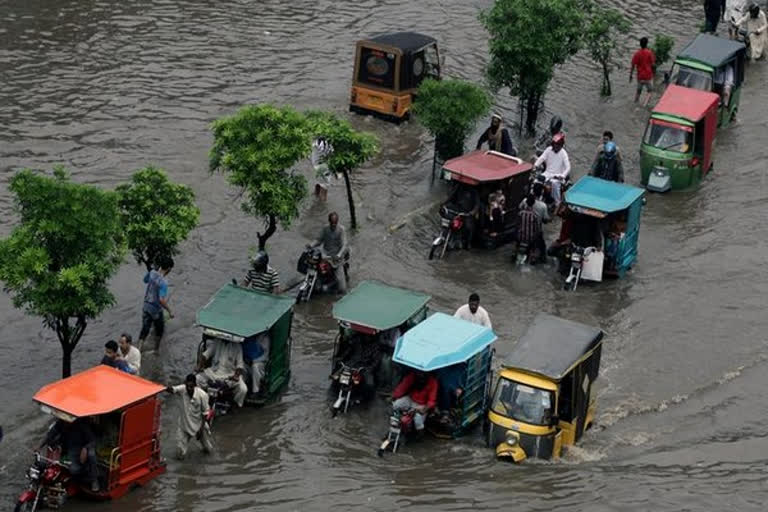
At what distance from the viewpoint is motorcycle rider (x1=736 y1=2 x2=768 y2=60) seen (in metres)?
38.1

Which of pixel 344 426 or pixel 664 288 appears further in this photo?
pixel 664 288

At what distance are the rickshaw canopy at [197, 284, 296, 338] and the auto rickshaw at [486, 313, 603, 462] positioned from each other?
3511 millimetres

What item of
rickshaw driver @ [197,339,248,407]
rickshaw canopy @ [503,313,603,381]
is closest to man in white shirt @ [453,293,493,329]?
rickshaw canopy @ [503,313,603,381]

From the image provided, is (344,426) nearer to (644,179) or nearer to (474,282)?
(474,282)

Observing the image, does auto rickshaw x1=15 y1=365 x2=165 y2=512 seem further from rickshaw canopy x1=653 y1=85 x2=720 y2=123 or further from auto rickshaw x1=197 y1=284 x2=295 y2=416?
rickshaw canopy x1=653 y1=85 x2=720 y2=123

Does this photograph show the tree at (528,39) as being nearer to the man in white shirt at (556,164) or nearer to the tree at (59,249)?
the man in white shirt at (556,164)

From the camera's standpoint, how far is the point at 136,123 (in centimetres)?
3253

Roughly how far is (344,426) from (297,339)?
10.2 feet

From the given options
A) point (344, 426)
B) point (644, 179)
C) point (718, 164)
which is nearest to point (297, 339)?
point (344, 426)

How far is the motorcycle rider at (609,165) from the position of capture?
28328 mm

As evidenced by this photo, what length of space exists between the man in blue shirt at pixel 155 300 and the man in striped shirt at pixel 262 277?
5.17 feet

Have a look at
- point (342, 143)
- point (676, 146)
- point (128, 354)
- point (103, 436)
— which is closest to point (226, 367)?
point (128, 354)

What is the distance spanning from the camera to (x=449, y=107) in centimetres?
2880

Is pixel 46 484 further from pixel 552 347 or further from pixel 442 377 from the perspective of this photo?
pixel 552 347
